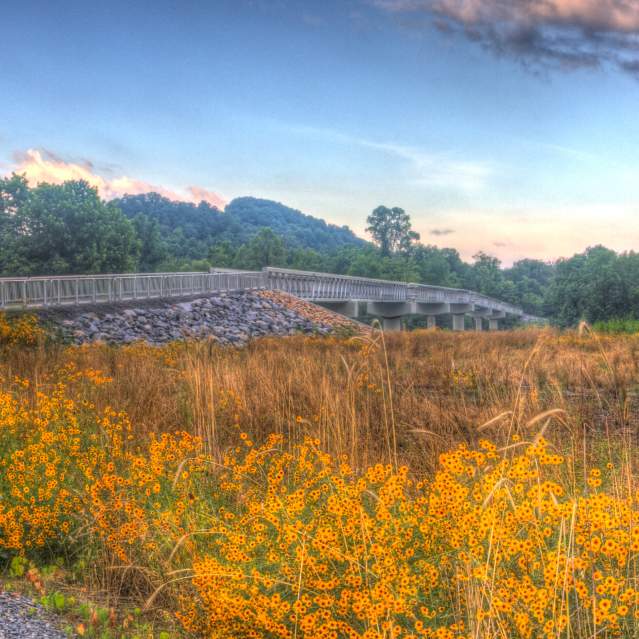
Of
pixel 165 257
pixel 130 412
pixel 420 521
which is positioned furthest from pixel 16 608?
pixel 165 257

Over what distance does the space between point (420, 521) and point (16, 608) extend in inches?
90.7

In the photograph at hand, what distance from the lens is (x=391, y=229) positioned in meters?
118

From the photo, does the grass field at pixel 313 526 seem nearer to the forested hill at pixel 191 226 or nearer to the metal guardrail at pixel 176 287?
the metal guardrail at pixel 176 287

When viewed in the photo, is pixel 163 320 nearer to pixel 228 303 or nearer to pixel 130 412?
pixel 228 303

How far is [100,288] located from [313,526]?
963 inches

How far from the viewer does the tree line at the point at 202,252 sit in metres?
50.3

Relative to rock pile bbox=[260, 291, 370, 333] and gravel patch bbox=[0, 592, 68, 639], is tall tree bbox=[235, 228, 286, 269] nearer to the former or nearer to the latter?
rock pile bbox=[260, 291, 370, 333]

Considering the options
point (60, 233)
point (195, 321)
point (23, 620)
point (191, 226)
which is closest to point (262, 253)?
point (191, 226)

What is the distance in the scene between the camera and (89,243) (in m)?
51.3

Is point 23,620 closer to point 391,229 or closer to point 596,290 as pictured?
point 596,290

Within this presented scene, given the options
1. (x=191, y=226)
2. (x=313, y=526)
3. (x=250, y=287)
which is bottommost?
(x=313, y=526)

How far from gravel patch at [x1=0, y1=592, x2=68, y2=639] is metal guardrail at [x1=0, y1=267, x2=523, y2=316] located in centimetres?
1950

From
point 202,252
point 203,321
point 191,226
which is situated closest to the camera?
point 203,321

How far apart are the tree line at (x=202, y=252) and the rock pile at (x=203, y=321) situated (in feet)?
55.2
